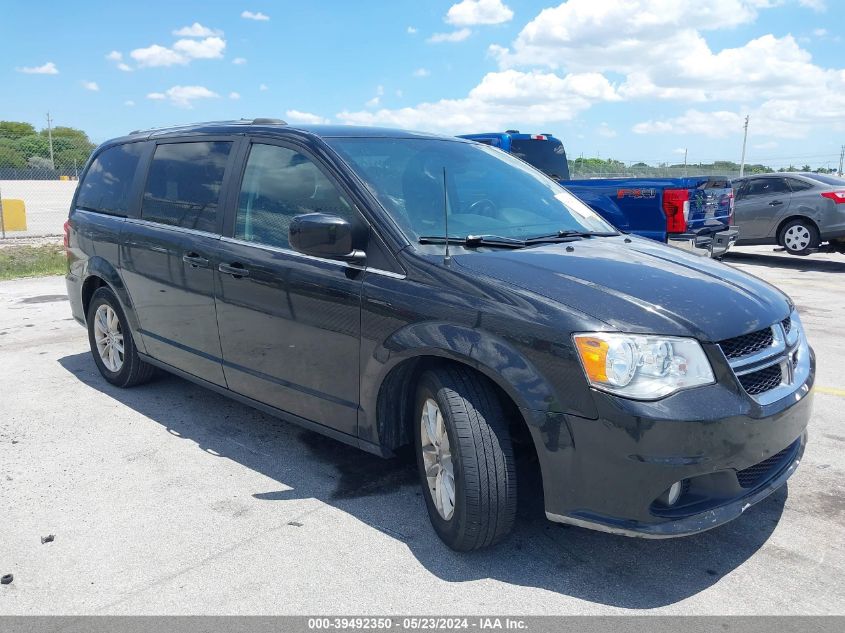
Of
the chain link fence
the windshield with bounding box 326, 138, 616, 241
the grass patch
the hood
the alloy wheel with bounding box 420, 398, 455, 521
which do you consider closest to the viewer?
the hood

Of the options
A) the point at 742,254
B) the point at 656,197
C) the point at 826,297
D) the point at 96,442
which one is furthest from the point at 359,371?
the point at 742,254

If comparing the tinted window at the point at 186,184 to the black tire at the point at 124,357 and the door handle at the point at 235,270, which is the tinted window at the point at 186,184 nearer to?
the door handle at the point at 235,270

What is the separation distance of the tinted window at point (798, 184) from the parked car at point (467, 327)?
34.3 ft

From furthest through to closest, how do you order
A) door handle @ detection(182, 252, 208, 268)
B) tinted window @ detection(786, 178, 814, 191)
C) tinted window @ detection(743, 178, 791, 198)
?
1. tinted window @ detection(743, 178, 791, 198)
2. tinted window @ detection(786, 178, 814, 191)
3. door handle @ detection(182, 252, 208, 268)

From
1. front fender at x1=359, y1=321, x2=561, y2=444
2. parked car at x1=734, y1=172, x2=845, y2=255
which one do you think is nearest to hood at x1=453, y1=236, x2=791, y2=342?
front fender at x1=359, y1=321, x2=561, y2=444

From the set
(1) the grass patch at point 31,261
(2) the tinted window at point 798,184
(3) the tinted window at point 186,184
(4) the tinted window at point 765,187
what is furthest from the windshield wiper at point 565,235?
(4) the tinted window at point 765,187

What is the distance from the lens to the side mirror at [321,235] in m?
3.31

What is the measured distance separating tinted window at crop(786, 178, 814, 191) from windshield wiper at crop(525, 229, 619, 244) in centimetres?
1072

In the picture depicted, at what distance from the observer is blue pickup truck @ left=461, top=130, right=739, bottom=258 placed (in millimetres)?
9289

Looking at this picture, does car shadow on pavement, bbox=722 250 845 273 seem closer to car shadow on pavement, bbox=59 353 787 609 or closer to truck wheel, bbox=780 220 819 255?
truck wheel, bbox=780 220 819 255

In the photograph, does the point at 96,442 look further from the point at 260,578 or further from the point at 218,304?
the point at 260,578

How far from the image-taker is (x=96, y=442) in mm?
4539

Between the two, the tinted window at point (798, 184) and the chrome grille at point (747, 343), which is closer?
the chrome grille at point (747, 343)

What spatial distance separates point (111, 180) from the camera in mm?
5496
